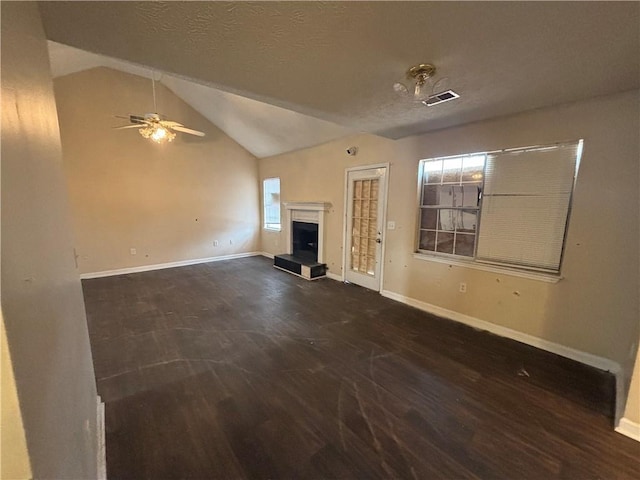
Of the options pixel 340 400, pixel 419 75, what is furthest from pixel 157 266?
pixel 419 75

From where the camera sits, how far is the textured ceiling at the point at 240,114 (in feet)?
13.5

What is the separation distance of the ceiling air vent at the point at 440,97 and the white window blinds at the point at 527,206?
3.45ft

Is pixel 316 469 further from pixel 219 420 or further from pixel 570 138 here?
pixel 570 138

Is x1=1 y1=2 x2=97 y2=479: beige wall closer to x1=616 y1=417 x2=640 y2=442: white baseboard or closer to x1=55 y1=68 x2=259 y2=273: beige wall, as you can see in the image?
x1=616 y1=417 x2=640 y2=442: white baseboard

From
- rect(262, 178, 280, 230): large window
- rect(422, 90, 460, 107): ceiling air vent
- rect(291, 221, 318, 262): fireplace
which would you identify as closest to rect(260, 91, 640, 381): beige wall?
rect(422, 90, 460, 107): ceiling air vent

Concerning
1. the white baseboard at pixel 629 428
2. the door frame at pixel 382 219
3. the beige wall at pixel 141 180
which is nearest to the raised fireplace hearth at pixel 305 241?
the door frame at pixel 382 219

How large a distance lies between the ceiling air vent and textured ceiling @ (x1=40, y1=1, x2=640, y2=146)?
68 mm

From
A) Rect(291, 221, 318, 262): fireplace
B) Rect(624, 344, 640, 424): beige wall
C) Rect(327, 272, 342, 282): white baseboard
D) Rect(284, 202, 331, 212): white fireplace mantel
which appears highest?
Rect(284, 202, 331, 212): white fireplace mantel

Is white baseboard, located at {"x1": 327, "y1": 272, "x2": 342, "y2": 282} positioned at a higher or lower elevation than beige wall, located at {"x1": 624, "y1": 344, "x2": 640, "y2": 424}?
lower

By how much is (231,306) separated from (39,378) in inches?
123

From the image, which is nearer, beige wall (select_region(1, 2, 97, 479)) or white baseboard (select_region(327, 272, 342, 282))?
beige wall (select_region(1, 2, 97, 479))

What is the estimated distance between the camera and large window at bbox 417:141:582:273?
99.9 inches

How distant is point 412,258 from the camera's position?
3.71m

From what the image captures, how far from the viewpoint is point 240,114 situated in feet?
16.5
